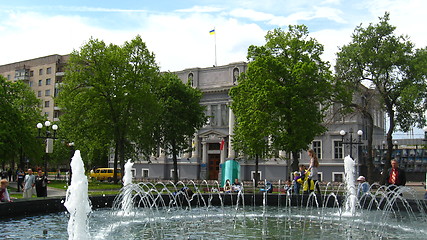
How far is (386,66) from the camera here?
107 feet

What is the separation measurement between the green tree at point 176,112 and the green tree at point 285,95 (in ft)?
29.0

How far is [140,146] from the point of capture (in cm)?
4147

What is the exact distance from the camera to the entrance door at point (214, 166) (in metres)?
51.4

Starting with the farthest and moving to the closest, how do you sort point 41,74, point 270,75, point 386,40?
point 41,74 < point 386,40 < point 270,75

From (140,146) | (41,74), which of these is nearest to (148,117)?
(140,146)

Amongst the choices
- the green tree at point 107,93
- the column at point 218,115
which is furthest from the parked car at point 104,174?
the green tree at point 107,93

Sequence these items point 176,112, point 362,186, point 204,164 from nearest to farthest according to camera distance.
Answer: point 362,186
point 176,112
point 204,164

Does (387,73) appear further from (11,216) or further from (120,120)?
(11,216)

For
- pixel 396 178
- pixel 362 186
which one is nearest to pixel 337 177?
pixel 362 186

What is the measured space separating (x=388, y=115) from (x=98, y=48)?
2454cm

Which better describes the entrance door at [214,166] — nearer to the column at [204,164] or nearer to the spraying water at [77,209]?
the column at [204,164]

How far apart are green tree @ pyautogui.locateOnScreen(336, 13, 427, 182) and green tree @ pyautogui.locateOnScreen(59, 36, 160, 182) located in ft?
54.0

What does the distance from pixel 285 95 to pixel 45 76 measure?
6418 cm

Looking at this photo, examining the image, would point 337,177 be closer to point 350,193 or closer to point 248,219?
point 350,193
